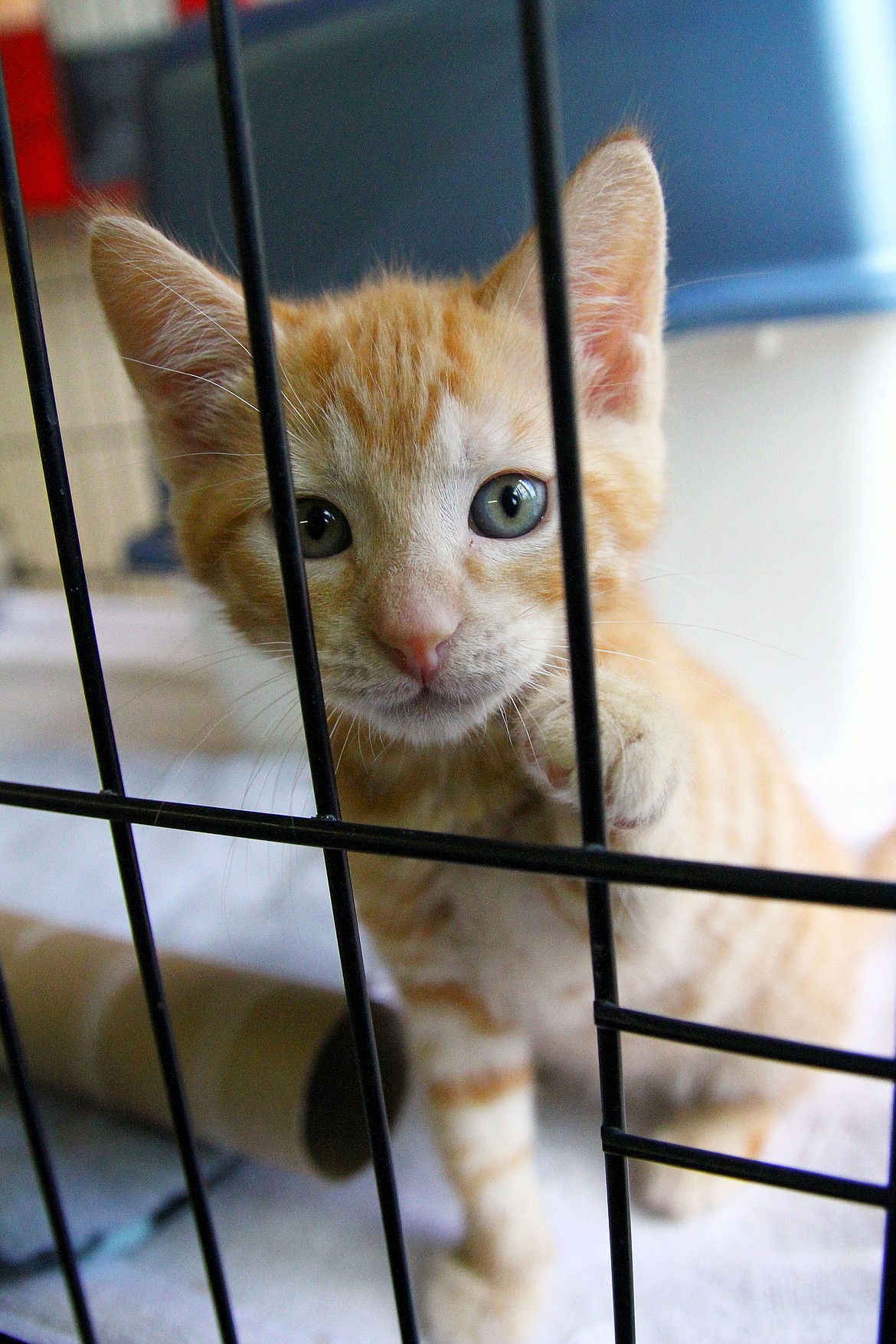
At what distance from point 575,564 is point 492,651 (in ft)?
0.66

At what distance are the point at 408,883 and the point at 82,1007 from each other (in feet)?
1.29

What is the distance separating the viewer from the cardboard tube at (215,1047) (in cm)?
78

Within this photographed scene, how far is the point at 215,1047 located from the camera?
0.82 meters

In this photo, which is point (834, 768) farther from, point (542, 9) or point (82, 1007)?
point (542, 9)

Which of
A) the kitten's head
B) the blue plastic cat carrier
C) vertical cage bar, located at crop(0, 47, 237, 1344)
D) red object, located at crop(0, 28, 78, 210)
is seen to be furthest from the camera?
red object, located at crop(0, 28, 78, 210)

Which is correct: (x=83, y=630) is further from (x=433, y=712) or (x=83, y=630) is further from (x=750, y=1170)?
(x=750, y=1170)

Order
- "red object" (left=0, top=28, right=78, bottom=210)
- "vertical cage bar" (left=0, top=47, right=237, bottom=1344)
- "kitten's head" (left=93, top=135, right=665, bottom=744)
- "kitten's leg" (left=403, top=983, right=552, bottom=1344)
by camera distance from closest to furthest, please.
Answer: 1. "vertical cage bar" (left=0, top=47, right=237, bottom=1344)
2. "kitten's head" (left=93, top=135, right=665, bottom=744)
3. "kitten's leg" (left=403, top=983, right=552, bottom=1344)
4. "red object" (left=0, top=28, right=78, bottom=210)

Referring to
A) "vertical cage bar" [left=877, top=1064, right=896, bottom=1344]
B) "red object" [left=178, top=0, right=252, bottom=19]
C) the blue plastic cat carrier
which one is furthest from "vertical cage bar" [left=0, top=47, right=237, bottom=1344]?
"red object" [left=178, top=0, right=252, bottom=19]

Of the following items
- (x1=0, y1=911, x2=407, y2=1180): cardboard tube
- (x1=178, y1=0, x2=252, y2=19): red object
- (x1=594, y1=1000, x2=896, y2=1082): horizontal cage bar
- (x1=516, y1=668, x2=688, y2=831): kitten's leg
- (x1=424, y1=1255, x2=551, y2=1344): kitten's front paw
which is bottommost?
(x1=424, y1=1255, x2=551, y2=1344): kitten's front paw

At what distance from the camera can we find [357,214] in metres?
1.56

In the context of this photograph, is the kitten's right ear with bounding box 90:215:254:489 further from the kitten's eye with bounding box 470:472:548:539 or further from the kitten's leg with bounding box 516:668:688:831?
the kitten's leg with bounding box 516:668:688:831

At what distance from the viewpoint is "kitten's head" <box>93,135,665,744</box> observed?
1.89 feet

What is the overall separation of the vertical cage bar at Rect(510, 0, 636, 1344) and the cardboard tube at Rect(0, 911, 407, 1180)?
15.5 inches

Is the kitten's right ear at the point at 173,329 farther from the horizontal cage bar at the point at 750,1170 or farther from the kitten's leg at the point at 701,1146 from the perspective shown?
the kitten's leg at the point at 701,1146
